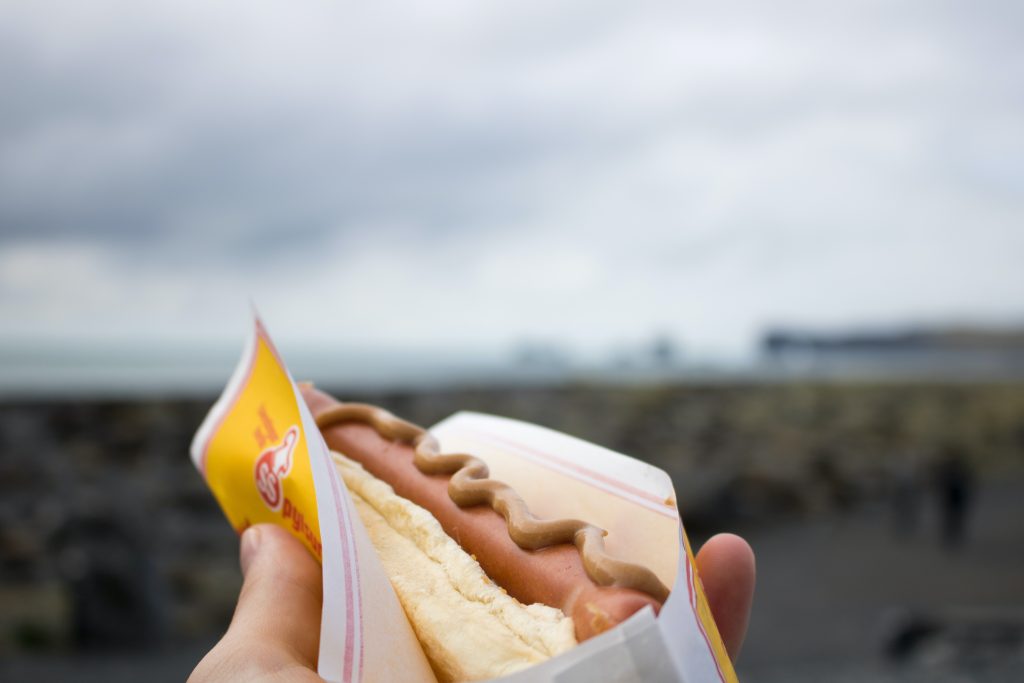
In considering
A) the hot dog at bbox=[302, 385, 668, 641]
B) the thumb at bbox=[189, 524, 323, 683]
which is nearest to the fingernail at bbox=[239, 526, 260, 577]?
the thumb at bbox=[189, 524, 323, 683]

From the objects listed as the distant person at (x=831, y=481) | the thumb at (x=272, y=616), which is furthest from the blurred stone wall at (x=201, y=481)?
the thumb at (x=272, y=616)

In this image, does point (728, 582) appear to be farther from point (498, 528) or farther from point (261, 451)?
point (261, 451)

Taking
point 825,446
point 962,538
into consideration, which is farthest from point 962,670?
point 825,446

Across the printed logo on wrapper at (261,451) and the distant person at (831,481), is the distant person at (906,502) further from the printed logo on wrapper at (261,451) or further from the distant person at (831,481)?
the printed logo on wrapper at (261,451)

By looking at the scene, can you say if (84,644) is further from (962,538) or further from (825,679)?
(962,538)

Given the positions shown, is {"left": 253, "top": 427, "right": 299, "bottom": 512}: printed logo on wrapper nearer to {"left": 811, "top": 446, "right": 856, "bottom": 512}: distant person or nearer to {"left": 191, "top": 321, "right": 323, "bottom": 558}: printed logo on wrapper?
{"left": 191, "top": 321, "right": 323, "bottom": 558}: printed logo on wrapper

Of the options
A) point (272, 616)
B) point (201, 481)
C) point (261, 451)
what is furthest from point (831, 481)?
point (272, 616)

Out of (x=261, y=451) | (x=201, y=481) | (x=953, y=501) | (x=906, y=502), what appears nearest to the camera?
(x=261, y=451)
